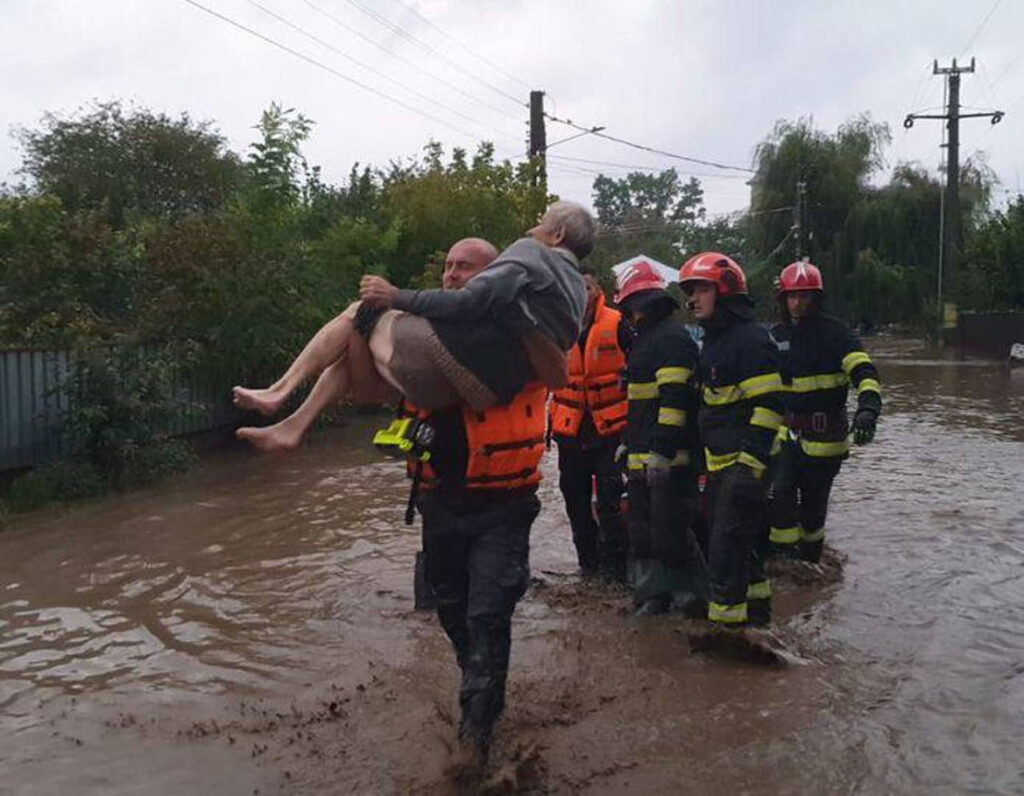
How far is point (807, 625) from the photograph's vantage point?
5.74 m

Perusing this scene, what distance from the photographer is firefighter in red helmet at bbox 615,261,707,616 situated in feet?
18.2

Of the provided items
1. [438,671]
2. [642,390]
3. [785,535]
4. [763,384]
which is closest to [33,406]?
[438,671]

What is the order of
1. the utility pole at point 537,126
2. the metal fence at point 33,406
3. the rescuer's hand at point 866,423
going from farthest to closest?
the utility pole at point 537,126, the metal fence at point 33,406, the rescuer's hand at point 866,423

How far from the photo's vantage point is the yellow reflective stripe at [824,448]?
6.55m

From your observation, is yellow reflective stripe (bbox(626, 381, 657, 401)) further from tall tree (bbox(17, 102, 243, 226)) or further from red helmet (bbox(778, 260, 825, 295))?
tall tree (bbox(17, 102, 243, 226))

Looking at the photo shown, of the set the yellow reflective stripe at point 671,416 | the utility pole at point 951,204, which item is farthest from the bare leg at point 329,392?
the utility pole at point 951,204

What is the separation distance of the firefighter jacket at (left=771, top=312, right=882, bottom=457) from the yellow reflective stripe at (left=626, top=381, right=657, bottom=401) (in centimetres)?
118

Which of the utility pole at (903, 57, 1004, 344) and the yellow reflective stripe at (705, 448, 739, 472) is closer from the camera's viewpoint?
the yellow reflective stripe at (705, 448, 739, 472)

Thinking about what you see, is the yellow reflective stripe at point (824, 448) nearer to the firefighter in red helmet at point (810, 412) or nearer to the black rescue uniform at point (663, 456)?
the firefighter in red helmet at point (810, 412)

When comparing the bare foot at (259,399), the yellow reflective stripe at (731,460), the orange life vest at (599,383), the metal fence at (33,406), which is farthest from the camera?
the metal fence at (33,406)

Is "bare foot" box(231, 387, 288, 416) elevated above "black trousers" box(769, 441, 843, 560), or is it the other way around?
"bare foot" box(231, 387, 288, 416)

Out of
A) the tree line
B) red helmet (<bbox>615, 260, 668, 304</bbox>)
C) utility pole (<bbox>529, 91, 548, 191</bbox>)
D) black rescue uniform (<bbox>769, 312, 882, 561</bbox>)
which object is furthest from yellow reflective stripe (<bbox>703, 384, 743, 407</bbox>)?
utility pole (<bbox>529, 91, 548, 191</bbox>)

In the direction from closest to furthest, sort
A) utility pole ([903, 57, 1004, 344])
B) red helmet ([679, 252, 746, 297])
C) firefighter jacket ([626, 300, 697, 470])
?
1. red helmet ([679, 252, 746, 297])
2. firefighter jacket ([626, 300, 697, 470])
3. utility pole ([903, 57, 1004, 344])

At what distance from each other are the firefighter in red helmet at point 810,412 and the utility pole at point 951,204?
33.0m
